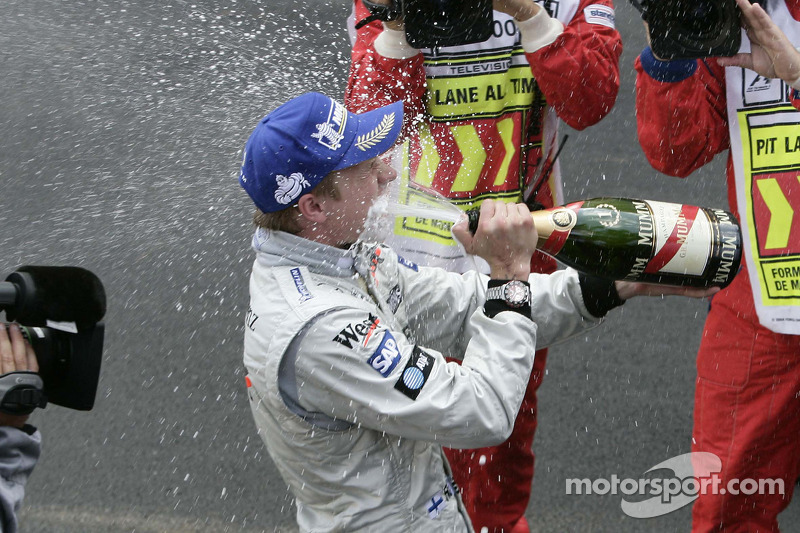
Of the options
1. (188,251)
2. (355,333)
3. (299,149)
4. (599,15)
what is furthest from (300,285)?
(188,251)

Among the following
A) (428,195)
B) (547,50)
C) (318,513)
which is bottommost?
(318,513)

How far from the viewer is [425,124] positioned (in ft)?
10.7

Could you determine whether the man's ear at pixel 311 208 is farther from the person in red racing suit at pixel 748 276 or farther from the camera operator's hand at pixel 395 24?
the person in red racing suit at pixel 748 276

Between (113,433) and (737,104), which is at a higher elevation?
(737,104)

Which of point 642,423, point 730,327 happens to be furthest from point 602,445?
point 730,327

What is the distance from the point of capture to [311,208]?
90.5 inches

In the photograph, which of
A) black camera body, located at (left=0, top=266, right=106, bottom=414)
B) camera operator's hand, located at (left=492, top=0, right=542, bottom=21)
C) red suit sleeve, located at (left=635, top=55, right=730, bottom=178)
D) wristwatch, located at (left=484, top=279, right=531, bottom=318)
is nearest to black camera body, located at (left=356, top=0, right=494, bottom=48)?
camera operator's hand, located at (left=492, top=0, right=542, bottom=21)

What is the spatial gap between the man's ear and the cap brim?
99 mm

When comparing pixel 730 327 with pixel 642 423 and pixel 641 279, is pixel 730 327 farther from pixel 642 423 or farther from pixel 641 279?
pixel 642 423

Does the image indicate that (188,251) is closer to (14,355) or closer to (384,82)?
(384,82)

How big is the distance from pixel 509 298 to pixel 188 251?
373 cm

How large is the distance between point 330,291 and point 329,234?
16 cm

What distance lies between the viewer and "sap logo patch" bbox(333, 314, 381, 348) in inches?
83.9

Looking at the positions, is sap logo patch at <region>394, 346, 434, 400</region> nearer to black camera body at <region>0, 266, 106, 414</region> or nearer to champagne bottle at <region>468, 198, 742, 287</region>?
champagne bottle at <region>468, 198, 742, 287</region>
